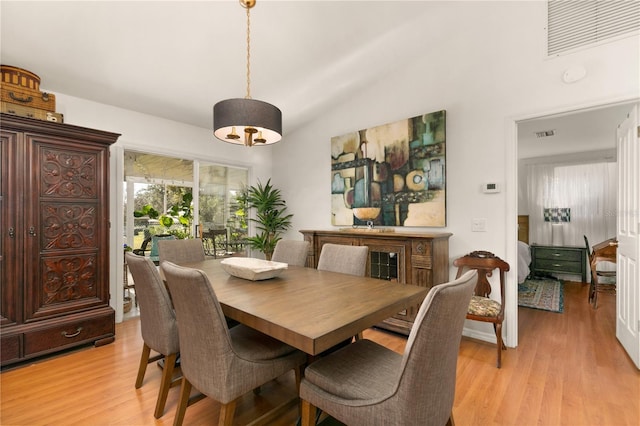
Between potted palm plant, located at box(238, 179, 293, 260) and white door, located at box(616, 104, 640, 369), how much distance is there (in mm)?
3790

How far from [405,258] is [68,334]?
125 inches

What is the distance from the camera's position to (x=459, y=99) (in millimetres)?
3100

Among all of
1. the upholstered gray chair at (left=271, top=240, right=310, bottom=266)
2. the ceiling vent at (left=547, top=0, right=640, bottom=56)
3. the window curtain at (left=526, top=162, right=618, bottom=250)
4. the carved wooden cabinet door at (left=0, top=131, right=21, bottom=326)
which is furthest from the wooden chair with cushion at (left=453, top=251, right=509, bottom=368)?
the window curtain at (left=526, top=162, right=618, bottom=250)

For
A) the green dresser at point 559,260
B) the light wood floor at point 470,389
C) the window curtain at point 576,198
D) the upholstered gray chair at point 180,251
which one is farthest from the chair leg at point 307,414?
the window curtain at point 576,198

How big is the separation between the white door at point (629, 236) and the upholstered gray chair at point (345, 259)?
2.10 meters

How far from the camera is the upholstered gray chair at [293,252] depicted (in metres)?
2.88

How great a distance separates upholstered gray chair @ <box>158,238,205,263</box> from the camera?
9.26 ft

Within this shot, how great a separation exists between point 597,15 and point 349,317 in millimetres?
3137

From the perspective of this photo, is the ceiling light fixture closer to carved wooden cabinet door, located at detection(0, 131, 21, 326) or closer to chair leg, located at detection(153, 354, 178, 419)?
chair leg, located at detection(153, 354, 178, 419)

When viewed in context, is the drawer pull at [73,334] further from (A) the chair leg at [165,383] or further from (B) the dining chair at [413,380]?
(B) the dining chair at [413,380]

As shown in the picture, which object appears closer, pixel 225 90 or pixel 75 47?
pixel 75 47

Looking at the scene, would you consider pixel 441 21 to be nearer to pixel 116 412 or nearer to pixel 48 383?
pixel 116 412

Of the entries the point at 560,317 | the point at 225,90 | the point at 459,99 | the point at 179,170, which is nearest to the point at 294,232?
the point at 179,170

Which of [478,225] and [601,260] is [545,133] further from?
[478,225]
